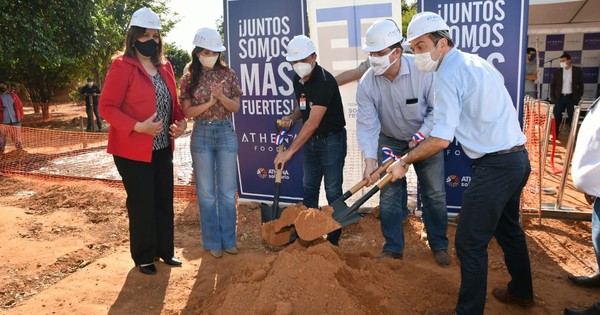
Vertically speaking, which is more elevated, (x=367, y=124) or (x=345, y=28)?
(x=345, y=28)

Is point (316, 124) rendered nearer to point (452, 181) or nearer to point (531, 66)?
point (452, 181)

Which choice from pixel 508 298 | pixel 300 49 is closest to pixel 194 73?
pixel 300 49

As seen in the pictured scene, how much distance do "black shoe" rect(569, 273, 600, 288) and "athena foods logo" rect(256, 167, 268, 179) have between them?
327 centimetres

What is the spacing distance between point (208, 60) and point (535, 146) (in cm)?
471

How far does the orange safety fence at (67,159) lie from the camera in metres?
7.64

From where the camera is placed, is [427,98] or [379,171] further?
[427,98]

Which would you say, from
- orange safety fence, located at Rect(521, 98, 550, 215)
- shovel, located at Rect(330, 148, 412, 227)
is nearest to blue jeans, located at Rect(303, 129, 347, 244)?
shovel, located at Rect(330, 148, 412, 227)

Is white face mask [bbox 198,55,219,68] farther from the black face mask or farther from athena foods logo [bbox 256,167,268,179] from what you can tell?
athena foods logo [bbox 256,167,268,179]

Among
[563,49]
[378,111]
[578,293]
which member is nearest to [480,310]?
[578,293]

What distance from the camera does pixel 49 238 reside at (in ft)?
15.9

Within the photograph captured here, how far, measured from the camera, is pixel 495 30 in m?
4.47

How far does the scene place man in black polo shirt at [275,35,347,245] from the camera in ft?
12.7

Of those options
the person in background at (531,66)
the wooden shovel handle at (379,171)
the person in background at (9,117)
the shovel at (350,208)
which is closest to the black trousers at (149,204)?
the shovel at (350,208)

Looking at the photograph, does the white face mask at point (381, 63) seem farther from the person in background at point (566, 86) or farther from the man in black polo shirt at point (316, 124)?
the person in background at point (566, 86)
